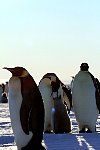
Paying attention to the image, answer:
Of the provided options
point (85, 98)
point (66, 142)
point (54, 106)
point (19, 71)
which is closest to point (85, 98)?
point (85, 98)

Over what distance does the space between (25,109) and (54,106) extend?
320 cm

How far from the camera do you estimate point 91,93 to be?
9.75m

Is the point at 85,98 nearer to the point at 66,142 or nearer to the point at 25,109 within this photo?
the point at 66,142

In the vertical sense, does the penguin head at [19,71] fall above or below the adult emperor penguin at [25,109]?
above

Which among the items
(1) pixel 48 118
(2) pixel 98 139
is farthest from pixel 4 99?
(2) pixel 98 139

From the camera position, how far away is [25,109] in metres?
6.38

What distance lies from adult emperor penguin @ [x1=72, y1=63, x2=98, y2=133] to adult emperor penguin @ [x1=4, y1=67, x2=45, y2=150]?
3346mm

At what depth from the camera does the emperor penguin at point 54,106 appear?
9.43 m

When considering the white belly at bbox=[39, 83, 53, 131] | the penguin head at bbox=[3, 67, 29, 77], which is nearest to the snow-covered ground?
the penguin head at bbox=[3, 67, 29, 77]

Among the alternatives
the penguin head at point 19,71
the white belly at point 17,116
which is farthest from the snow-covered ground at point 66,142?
the penguin head at point 19,71

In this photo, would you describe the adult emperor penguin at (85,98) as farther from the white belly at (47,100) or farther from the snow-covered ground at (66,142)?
the snow-covered ground at (66,142)

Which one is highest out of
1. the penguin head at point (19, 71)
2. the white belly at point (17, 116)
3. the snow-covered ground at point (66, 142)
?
the penguin head at point (19, 71)

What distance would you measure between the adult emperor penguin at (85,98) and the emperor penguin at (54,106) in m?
0.37

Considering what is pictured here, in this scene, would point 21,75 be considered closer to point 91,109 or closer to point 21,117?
point 21,117
